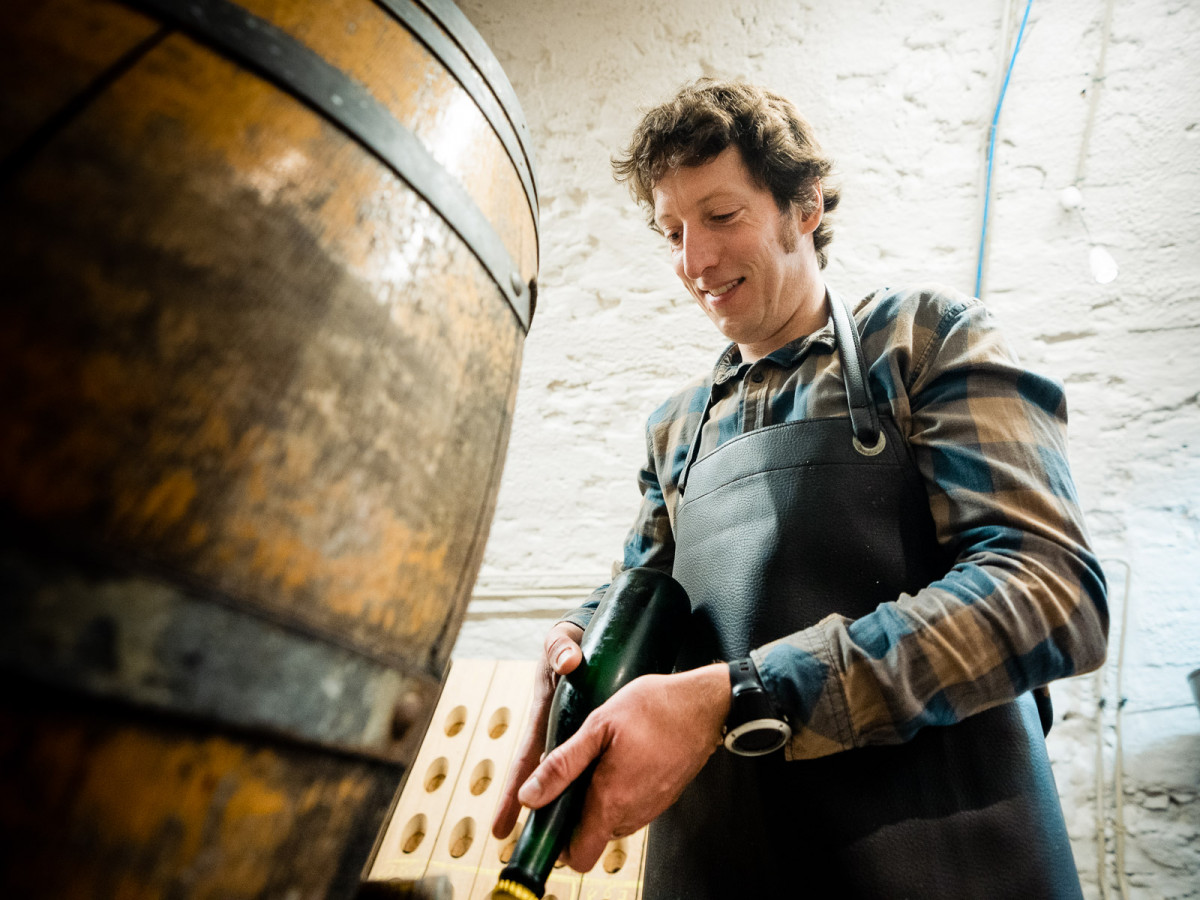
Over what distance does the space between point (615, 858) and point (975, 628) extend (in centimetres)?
110

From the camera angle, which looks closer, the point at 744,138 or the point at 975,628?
the point at 975,628

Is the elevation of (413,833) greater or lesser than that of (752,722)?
lesser

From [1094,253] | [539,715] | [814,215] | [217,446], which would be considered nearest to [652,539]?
[539,715]

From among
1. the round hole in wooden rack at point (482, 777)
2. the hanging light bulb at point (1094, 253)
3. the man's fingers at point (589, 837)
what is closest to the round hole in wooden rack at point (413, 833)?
the round hole in wooden rack at point (482, 777)

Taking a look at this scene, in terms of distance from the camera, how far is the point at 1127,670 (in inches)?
65.3

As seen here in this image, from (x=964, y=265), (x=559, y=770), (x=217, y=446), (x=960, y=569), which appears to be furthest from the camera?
(x=964, y=265)

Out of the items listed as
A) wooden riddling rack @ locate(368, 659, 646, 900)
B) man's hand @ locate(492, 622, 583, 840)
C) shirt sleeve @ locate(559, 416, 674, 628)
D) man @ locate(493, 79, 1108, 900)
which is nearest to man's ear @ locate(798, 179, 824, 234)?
man @ locate(493, 79, 1108, 900)

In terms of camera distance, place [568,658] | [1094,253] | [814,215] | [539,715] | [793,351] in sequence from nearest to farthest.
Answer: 1. [568,658]
2. [539,715]
3. [793,351]
4. [814,215]
5. [1094,253]

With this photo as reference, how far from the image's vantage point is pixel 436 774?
1.69 metres

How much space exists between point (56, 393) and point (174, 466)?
0.23 ft

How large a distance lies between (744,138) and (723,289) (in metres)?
0.35

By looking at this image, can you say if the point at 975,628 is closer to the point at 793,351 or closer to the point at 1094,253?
the point at 793,351

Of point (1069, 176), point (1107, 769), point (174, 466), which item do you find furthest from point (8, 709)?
point (1069, 176)

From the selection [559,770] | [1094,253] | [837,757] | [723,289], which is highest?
[1094,253]
